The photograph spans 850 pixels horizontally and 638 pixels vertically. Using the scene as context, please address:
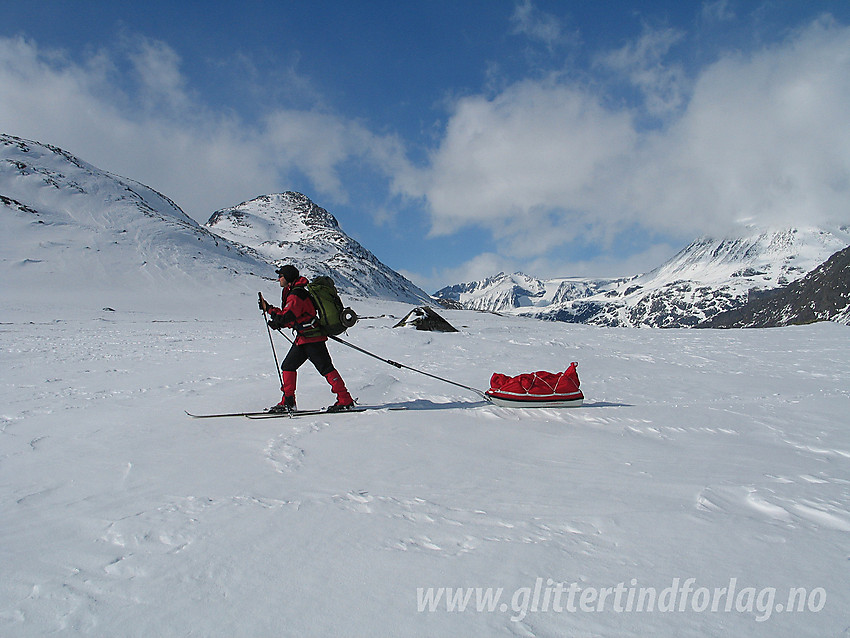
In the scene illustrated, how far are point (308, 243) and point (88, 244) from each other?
101m

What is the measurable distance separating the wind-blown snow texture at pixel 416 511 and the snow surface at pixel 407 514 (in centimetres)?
2

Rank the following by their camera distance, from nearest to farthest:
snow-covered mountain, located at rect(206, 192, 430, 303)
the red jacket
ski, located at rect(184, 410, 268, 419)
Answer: ski, located at rect(184, 410, 268, 419), the red jacket, snow-covered mountain, located at rect(206, 192, 430, 303)

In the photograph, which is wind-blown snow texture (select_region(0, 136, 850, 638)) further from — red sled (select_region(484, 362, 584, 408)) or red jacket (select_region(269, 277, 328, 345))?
red jacket (select_region(269, 277, 328, 345))

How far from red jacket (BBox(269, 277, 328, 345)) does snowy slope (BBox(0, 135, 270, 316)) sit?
37.3m

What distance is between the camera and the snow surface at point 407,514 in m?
1.94

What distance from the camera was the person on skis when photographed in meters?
6.38

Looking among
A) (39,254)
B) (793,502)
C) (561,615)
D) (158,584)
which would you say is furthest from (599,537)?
(39,254)

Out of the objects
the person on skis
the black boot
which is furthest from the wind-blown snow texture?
the person on skis

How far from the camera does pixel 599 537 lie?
2.65 metres

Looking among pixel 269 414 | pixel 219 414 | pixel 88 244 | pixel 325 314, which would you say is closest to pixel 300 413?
pixel 269 414

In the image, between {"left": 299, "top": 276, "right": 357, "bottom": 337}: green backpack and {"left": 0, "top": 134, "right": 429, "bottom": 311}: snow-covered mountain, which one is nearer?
{"left": 299, "top": 276, "right": 357, "bottom": 337}: green backpack

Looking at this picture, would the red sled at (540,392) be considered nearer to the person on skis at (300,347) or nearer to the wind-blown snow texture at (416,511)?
the wind-blown snow texture at (416,511)

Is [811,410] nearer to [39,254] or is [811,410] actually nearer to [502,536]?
[502,536]

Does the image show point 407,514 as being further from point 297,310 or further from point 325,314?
point 297,310
